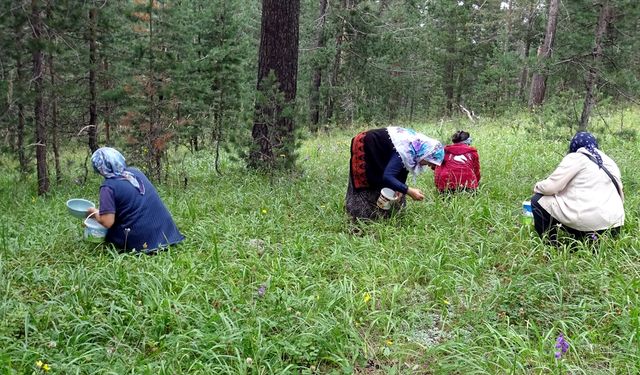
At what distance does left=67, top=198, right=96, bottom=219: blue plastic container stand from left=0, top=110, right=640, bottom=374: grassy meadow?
321 millimetres

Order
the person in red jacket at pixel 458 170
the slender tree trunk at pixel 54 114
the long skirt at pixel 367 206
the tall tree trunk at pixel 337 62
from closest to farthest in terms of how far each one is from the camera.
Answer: the long skirt at pixel 367 206, the person in red jacket at pixel 458 170, the slender tree trunk at pixel 54 114, the tall tree trunk at pixel 337 62

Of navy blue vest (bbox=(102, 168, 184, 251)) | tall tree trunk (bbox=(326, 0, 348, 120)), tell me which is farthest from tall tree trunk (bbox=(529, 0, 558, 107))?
navy blue vest (bbox=(102, 168, 184, 251))

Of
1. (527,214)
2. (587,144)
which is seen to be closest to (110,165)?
(527,214)

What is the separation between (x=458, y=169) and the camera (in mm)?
6047

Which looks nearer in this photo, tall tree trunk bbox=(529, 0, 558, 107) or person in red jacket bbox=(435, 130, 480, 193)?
person in red jacket bbox=(435, 130, 480, 193)

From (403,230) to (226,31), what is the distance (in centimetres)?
1114

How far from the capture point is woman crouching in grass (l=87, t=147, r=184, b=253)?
4.39m

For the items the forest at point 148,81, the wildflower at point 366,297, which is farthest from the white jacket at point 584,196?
the forest at point 148,81

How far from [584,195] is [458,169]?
6.27ft

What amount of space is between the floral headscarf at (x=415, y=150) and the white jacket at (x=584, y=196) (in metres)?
1.07

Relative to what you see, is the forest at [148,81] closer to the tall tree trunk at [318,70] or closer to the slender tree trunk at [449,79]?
the tall tree trunk at [318,70]

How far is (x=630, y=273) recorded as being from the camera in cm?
382

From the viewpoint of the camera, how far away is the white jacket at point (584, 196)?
4.23 metres

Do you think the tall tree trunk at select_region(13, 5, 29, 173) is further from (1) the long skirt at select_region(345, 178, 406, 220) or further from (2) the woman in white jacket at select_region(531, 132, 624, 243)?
(2) the woman in white jacket at select_region(531, 132, 624, 243)
